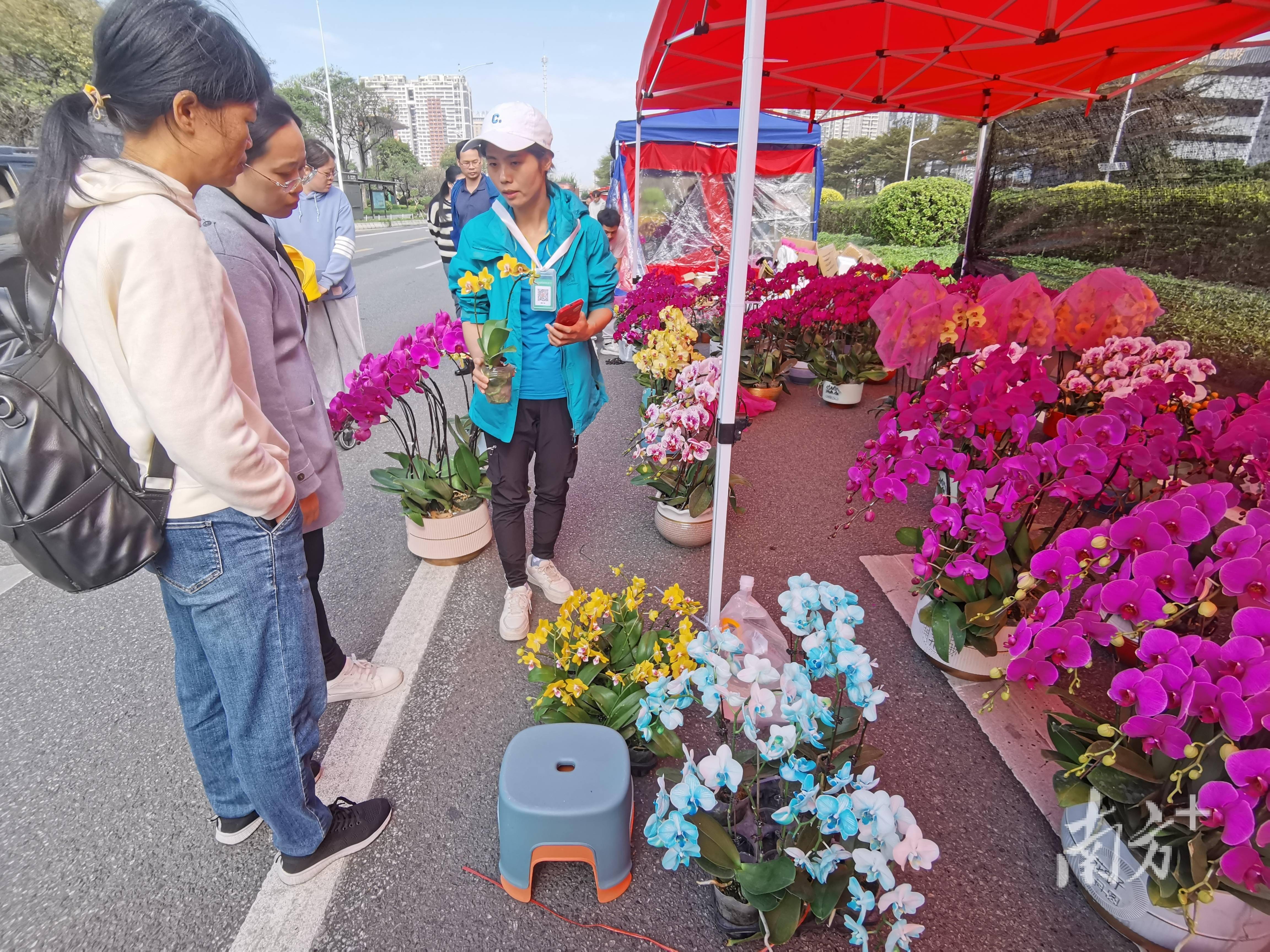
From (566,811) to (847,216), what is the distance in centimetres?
2042

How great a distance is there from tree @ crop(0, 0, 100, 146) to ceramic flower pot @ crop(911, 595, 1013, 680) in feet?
87.2

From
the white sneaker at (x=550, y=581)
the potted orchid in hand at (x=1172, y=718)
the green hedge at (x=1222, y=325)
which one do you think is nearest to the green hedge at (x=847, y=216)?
the green hedge at (x=1222, y=325)

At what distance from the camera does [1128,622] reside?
1.38 meters

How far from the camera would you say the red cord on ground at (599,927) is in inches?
56.9

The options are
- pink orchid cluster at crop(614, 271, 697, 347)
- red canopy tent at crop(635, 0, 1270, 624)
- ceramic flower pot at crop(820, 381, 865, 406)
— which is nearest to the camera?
red canopy tent at crop(635, 0, 1270, 624)

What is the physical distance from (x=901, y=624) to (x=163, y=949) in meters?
2.51

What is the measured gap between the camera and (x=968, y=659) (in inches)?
86.0

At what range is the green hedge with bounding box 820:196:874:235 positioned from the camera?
17734 mm

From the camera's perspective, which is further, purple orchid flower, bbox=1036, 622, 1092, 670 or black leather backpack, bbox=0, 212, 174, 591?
purple orchid flower, bbox=1036, 622, 1092, 670

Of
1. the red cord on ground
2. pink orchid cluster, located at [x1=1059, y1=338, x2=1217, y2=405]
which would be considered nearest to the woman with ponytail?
the red cord on ground

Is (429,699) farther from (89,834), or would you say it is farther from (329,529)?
(329,529)

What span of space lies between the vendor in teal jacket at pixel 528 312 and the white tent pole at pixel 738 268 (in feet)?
1.82

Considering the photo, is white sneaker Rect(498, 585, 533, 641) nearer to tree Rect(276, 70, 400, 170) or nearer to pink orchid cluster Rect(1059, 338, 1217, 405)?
pink orchid cluster Rect(1059, 338, 1217, 405)

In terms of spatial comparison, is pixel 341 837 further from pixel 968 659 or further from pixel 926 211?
pixel 926 211
